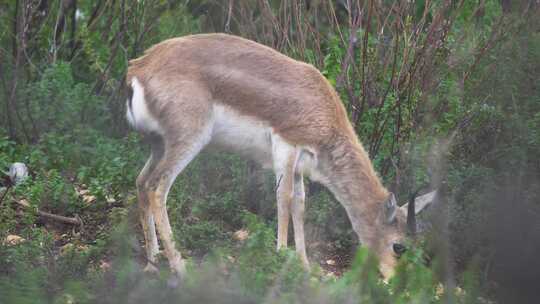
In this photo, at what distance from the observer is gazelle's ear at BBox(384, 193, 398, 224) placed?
23.7ft

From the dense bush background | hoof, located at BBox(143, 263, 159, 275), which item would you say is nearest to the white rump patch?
the dense bush background

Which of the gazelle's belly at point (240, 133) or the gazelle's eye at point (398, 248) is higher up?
the gazelle's belly at point (240, 133)

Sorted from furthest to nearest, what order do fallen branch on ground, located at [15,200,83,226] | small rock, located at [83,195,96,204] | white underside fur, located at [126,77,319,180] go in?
small rock, located at [83,195,96,204]
fallen branch on ground, located at [15,200,83,226]
white underside fur, located at [126,77,319,180]

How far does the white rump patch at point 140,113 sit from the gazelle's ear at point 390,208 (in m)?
1.89

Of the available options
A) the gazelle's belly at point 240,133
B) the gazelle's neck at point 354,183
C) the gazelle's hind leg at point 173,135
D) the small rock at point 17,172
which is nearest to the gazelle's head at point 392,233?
the gazelle's neck at point 354,183

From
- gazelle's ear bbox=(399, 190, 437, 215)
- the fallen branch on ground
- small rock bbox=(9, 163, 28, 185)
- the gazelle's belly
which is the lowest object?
the fallen branch on ground

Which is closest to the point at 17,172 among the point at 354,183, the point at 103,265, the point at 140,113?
the point at 140,113

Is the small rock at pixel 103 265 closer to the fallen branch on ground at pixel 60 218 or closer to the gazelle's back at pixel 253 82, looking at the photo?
the fallen branch on ground at pixel 60 218

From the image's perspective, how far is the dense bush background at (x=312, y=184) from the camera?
20.1ft

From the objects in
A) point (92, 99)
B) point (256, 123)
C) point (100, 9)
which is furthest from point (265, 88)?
point (100, 9)

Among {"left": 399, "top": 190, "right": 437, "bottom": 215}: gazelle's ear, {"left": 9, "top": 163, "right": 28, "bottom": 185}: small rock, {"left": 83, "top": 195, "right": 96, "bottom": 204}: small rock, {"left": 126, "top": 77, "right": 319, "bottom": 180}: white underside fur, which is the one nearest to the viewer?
{"left": 399, "top": 190, "right": 437, "bottom": 215}: gazelle's ear

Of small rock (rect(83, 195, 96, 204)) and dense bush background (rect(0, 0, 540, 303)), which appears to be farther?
small rock (rect(83, 195, 96, 204))

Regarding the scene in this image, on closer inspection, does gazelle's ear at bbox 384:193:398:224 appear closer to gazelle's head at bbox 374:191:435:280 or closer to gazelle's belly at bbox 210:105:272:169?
gazelle's head at bbox 374:191:435:280

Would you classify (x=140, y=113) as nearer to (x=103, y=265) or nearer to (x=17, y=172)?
(x=103, y=265)
